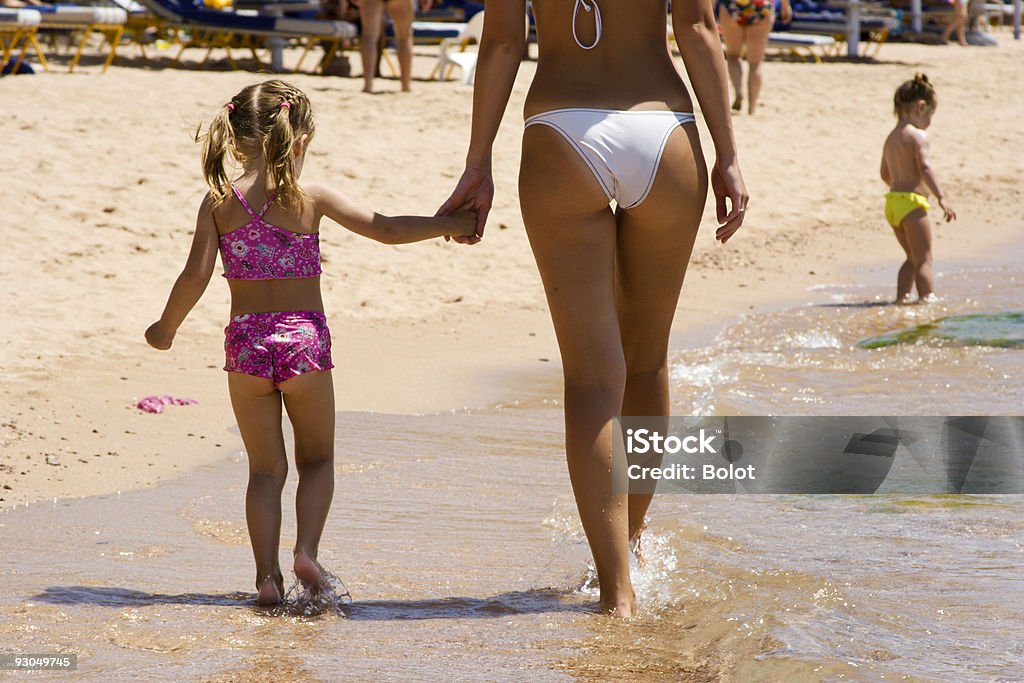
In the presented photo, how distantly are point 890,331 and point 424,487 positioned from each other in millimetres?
A: 3675

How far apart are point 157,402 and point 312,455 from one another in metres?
2.02

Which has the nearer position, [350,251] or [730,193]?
[730,193]

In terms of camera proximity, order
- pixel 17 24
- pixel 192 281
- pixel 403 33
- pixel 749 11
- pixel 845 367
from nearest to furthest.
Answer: pixel 192 281
pixel 845 367
pixel 17 24
pixel 403 33
pixel 749 11

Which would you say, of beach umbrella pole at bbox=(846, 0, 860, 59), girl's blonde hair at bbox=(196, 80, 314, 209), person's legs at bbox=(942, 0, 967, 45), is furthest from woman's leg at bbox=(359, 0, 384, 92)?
person's legs at bbox=(942, 0, 967, 45)

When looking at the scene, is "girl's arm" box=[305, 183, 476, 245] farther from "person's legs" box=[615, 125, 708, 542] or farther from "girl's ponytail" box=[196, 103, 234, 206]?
"person's legs" box=[615, 125, 708, 542]

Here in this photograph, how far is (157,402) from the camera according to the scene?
522 cm

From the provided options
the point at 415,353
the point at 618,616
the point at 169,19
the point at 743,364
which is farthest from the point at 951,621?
the point at 169,19

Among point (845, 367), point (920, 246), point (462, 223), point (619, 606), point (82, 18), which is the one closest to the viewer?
point (619, 606)

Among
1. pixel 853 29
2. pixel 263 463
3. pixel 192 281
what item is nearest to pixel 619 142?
pixel 192 281

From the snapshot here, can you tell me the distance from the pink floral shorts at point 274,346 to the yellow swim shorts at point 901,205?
17.6 ft

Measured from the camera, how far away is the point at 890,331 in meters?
7.18

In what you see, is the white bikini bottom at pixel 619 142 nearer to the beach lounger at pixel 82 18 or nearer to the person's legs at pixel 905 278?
the person's legs at pixel 905 278

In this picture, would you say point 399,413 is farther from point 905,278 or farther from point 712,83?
point 905,278

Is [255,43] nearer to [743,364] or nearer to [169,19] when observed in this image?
[169,19]
